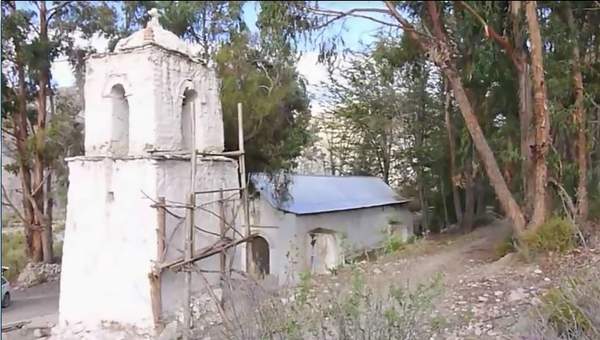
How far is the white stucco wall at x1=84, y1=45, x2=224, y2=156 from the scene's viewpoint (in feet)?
14.6

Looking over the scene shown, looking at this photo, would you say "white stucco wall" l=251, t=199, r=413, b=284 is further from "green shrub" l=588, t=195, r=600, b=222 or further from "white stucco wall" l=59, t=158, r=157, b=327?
"white stucco wall" l=59, t=158, r=157, b=327

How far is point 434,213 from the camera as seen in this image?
9977 millimetres

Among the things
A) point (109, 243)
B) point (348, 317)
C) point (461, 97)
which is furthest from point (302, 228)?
point (348, 317)

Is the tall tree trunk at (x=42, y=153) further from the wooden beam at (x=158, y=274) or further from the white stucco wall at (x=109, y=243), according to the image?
the wooden beam at (x=158, y=274)

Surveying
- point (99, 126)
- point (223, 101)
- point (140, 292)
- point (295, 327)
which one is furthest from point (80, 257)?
point (295, 327)

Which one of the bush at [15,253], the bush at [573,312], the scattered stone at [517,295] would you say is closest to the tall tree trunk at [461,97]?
the scattered stone at [517,295]

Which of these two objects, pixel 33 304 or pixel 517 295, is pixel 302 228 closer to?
pixel 33 304

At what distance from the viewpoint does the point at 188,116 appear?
4930 millimetres

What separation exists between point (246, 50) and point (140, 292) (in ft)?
11.5

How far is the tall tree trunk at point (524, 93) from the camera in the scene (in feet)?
16.1

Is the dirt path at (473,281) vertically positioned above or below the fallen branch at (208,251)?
below

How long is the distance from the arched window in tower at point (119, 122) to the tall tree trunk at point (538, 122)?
313 centimetres

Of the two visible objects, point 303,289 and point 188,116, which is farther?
point 188,116

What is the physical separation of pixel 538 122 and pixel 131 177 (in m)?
3.11
